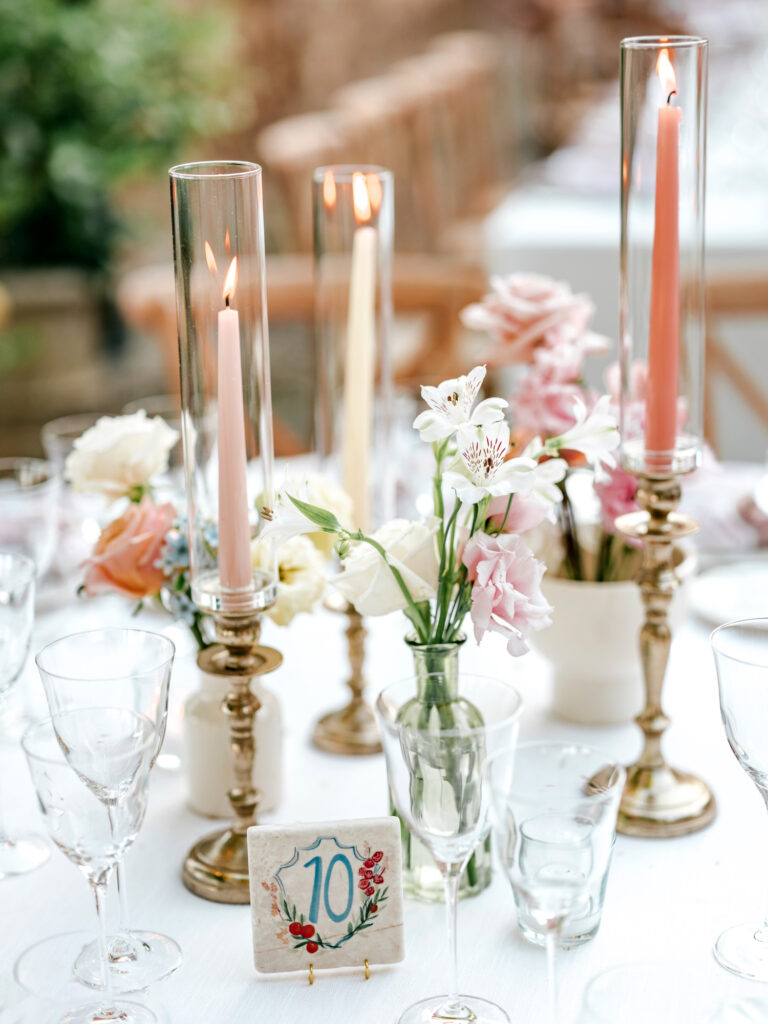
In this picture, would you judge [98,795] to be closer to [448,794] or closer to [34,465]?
[448,794]

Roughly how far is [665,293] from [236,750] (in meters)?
0.45

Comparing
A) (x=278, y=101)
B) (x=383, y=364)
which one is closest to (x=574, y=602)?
(x=383, y=364)

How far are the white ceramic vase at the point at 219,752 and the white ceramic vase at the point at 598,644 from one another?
0.24 metres

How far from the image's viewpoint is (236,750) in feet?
3.02

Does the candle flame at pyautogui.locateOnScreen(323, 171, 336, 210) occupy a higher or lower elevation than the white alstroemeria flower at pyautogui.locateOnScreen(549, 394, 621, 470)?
higher

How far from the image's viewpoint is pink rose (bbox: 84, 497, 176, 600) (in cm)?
98

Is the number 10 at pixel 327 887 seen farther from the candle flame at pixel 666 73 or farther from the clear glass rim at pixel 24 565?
the candle flame at pixel 666 73

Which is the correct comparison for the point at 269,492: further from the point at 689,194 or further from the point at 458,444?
the point at 689,194

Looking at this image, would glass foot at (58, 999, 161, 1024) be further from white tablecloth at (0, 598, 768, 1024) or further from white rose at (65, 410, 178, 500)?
white rose at (65, 410, 178, 500)

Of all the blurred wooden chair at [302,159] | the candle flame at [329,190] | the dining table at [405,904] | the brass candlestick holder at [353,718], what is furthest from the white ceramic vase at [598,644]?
the blurred wooden chair at [302,159]

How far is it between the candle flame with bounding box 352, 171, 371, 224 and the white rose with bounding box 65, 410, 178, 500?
0.24m

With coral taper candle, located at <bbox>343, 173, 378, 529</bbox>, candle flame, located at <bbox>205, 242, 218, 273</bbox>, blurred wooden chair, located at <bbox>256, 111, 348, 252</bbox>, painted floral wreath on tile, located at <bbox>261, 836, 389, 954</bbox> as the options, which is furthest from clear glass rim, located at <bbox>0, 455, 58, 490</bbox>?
blurred wooden chair, located at <bbox>256, 111, 348, 252</bbox>

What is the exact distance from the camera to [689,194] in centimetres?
98

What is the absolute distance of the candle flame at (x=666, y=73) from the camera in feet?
3.10
